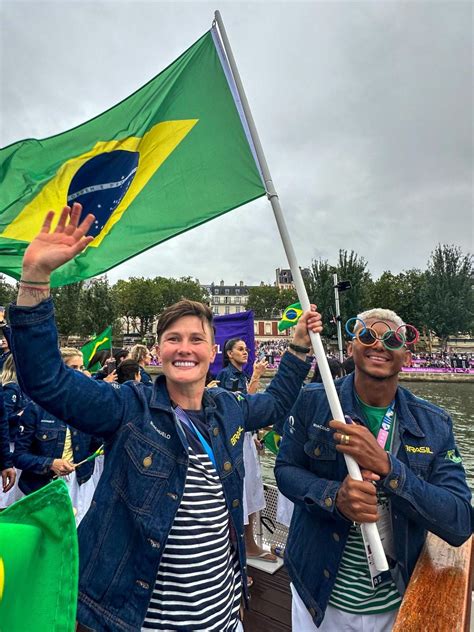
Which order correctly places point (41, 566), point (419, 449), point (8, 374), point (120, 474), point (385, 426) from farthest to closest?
point (8, 374) < point (385, 426) < point (419, 449) < point (120, 474) < point (41, 566)

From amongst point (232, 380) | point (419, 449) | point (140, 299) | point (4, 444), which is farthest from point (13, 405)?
point (140, 299)

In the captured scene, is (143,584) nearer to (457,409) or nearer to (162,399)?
(162,399)

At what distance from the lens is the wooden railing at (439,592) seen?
135cm

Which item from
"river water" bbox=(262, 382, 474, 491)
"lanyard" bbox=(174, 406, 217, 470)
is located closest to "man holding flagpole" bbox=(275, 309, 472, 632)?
"lanyard" bbox=(174, 406, 217, 470)

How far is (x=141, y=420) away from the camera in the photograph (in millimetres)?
1688

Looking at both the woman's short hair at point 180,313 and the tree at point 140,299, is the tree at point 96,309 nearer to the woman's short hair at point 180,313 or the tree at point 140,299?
the tree at point 140,299

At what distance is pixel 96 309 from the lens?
51.6 m

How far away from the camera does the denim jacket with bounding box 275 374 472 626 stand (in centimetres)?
169

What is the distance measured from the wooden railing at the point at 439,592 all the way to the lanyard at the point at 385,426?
50 cm

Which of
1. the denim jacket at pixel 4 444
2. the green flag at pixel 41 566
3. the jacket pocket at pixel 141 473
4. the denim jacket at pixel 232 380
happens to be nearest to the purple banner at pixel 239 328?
the denim jacket at pixel 232 380

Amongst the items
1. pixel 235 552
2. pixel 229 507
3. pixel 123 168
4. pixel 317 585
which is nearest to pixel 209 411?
pixel 229 507

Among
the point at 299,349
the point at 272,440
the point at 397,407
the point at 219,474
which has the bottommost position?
the point at 272,440

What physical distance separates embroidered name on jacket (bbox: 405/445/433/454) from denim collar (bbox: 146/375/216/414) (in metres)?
0.94

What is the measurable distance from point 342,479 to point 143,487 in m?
0.97
